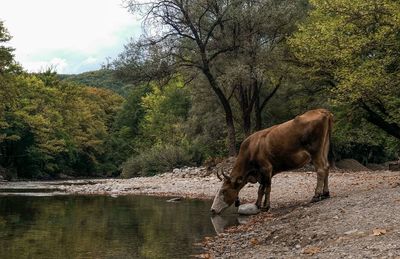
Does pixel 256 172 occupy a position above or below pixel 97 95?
below

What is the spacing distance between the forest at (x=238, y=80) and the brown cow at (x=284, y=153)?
3.99 m

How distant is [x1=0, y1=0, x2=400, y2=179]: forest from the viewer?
709 inches

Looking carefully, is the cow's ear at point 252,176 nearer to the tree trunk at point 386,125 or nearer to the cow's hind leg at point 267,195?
the cow's hind leg at point 267,195

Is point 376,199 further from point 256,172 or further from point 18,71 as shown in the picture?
point 18,71

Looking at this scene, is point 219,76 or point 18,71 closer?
point 219,76

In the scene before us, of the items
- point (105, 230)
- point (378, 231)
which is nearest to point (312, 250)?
point (378, 231)

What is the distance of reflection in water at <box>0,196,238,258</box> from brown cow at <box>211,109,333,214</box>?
152cm

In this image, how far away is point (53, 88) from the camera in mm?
67438

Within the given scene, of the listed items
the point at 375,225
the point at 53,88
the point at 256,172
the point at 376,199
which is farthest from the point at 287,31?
the point at 53,88

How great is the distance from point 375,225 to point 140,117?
3223 inches

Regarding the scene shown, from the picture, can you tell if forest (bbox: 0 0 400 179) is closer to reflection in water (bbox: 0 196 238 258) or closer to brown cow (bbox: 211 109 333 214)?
brown cow (bbox: 211 109 333 214)

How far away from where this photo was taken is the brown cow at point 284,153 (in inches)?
544

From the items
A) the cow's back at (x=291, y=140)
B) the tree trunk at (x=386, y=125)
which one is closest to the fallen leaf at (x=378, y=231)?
the cow's back at (x=291, y=140)

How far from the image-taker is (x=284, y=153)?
1413cm
